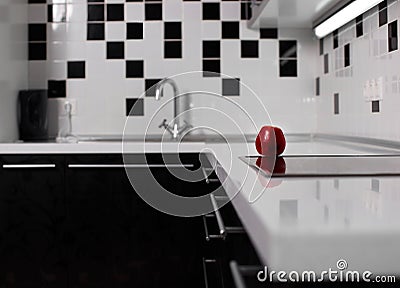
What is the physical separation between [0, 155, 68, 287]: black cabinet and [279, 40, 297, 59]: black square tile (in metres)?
1.36

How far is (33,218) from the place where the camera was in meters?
2.49

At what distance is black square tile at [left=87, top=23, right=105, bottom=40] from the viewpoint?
3.12m

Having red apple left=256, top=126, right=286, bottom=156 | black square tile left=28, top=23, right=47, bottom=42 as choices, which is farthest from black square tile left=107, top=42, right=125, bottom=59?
red apple left=256, top=126, right=286, bottom=156

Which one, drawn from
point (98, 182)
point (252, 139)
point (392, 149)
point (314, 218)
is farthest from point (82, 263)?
point (314, 218)

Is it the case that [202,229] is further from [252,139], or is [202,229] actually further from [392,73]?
[392,73]

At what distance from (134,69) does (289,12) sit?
0.94 meters

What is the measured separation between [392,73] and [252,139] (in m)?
1.17

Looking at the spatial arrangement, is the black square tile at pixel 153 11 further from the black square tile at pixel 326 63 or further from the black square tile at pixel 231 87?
the black square tile at pixel 326 63

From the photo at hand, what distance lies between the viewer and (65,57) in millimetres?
3113

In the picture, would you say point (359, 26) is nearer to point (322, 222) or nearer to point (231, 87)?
point (231, 87)

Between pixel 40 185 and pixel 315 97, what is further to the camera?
pixel 315 97

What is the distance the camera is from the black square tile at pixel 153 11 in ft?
10.2

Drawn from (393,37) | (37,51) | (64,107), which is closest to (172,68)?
(64,107)

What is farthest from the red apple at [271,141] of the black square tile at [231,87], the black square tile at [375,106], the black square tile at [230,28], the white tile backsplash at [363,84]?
the black square tile at [230,28]
